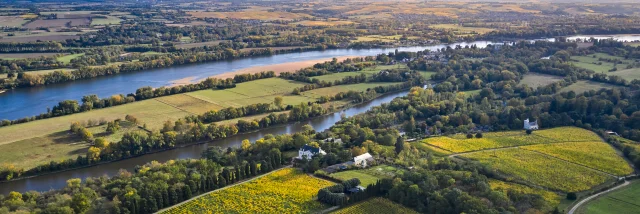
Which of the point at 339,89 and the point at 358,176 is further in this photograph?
the point at 339,89

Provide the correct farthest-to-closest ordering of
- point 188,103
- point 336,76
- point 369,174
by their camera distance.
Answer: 1. point 336,76
2. point 188,103
3. point 369,174

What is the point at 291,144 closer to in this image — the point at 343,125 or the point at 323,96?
the point at 343,125

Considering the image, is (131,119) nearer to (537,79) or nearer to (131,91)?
(131,91)

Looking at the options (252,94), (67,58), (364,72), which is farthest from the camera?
(67,58)

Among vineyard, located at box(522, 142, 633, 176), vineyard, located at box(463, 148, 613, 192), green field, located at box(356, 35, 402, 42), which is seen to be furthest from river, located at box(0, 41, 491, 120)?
vineyard, located at box(522, 142, 633, 176)

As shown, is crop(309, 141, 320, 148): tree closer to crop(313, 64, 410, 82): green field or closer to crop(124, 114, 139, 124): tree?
crop(124, 114, 139, 124): tree

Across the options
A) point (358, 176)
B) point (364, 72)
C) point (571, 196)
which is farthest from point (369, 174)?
point (364, 72)
